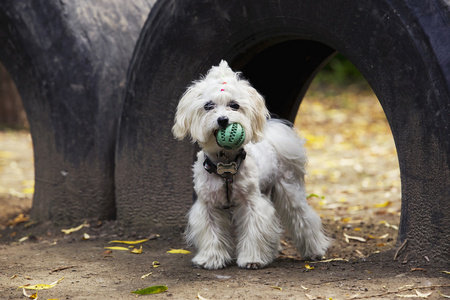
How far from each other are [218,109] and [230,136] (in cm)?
20

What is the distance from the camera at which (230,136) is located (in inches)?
144

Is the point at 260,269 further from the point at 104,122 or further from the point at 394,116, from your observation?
the point at 104,122

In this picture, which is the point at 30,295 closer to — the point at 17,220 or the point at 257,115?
the point at 257,115

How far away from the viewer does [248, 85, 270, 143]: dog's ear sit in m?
3.86

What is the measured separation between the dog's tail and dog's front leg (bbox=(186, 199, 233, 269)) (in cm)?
58

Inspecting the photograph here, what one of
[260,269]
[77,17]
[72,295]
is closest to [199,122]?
[260,269]

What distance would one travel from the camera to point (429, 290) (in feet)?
10.4

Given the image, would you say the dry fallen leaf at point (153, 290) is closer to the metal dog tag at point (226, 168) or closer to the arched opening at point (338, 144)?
the metal dog tag at point (226, 168)

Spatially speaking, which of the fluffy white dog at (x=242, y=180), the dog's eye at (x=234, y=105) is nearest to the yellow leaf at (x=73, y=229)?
the fluffy white dog at (x=242, y=180)

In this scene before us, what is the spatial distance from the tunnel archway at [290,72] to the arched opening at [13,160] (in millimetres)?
1804

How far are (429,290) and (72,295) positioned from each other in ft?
6.18

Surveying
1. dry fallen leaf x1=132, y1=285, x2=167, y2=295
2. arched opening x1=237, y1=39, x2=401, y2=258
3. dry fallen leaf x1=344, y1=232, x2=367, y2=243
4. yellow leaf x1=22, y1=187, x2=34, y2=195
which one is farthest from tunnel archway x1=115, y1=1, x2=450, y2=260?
yellow leaf x1=22, y1=187, x2=34, y2=195

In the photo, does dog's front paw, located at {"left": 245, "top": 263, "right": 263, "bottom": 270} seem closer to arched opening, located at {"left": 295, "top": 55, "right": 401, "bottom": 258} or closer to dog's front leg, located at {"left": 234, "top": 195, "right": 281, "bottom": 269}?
dog's front leg, located at {"left": 234, "top": 195, "right": 281, "bottom": 269}

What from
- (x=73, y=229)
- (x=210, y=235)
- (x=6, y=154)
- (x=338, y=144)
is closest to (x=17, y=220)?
(x=73, y=229)
